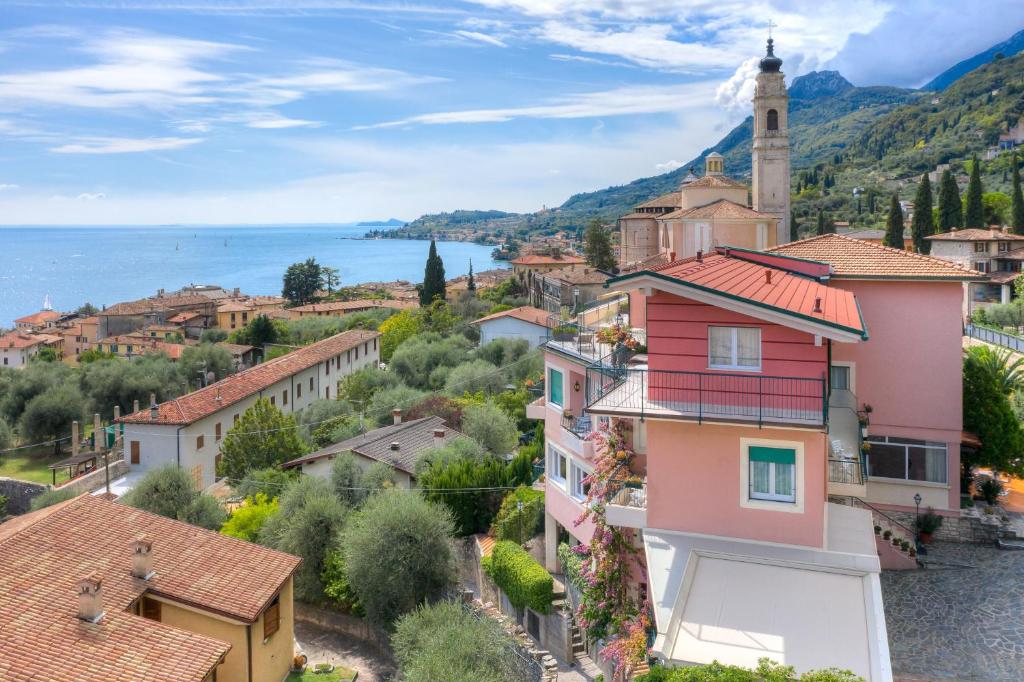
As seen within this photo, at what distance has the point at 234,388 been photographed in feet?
120

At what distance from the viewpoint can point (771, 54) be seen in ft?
131

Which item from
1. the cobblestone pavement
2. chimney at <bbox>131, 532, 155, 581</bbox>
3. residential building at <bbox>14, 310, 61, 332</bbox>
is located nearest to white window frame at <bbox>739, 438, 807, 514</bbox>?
the cobblestone pavement

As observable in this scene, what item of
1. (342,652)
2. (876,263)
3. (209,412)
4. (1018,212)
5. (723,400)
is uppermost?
(1018,212)

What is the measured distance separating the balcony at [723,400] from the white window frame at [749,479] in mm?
474

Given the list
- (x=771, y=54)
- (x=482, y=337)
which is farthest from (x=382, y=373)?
(x=771, y=54)

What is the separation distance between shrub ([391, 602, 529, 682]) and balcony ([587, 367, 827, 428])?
212 inches

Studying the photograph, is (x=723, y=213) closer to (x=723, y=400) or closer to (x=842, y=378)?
(x=842, y=378)

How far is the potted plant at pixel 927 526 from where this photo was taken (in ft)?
49.0

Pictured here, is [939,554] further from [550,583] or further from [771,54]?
[771,54]

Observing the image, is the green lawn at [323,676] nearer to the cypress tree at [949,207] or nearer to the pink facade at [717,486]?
the pink facade at [717,486]

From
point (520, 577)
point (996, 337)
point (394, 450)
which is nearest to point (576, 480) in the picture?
point (520, 577)

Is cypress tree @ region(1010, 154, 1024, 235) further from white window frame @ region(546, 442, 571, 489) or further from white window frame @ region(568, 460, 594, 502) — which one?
A: white window frame @ region(568, 460, 594, 502)

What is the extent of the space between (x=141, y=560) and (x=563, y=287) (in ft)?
195

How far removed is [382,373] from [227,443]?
15.9 meters
